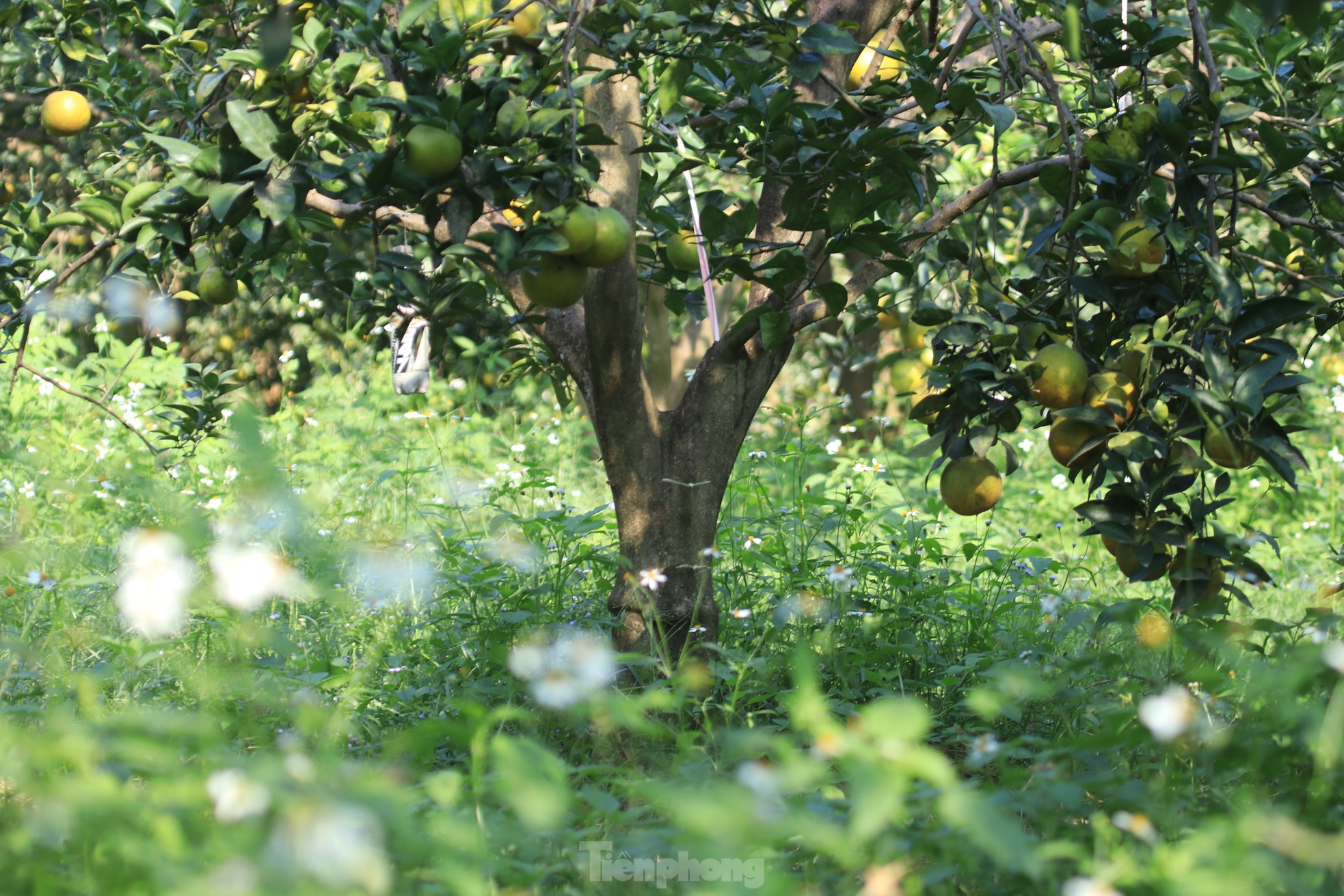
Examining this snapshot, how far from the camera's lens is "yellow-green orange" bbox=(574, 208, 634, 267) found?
1.52m

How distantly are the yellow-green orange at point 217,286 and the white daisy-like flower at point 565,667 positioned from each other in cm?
80

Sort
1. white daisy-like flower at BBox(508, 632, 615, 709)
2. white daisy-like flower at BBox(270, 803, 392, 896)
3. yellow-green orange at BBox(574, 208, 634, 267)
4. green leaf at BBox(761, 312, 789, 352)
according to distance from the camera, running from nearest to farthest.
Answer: white daisy-like flower at BBox(270, 803, 392, 896), white daisy-like flower at BBox(508, 632, 615, 709), yellow-green orange at BBox(574, 208, 634, 267), green leaf at BBox(761, 312, 789, 352)

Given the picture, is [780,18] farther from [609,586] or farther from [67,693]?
[67,693]

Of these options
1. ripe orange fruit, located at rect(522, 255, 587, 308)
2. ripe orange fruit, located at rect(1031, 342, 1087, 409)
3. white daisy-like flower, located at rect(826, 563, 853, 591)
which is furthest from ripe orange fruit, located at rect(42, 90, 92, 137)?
ripe orange fruit, located at rect(1031, 342, 1087, 409)

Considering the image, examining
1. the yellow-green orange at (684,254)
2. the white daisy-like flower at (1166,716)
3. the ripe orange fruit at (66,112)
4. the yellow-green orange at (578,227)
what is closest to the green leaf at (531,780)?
the white daisy-like flower at (1166,716)

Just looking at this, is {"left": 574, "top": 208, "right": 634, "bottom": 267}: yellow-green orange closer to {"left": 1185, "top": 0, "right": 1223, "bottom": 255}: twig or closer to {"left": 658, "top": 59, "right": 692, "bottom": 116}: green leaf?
{"left": 658, "top": 59, "right": 692, "bottom": 116}: green leaf

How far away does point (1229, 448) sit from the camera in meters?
1.48

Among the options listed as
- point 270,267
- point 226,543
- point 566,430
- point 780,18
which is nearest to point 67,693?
point 226,543

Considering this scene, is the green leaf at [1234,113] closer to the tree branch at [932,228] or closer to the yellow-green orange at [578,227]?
the tree branch at [932,228]

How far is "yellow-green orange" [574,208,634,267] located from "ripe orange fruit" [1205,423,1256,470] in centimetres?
80

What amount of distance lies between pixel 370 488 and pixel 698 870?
2471 millimetres
